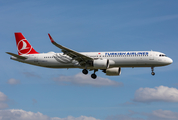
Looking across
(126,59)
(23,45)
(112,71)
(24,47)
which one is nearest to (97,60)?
(112,71)

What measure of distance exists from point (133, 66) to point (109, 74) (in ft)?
18.4

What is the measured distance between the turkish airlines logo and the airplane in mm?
1941

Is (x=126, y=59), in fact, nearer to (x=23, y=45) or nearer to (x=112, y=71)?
(x=112, y=71)

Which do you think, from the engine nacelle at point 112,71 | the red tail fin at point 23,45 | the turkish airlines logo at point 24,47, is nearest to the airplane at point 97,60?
the engine nacelle at point 112,71

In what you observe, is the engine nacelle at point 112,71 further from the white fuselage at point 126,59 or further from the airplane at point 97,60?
the white fuselage at point 126,59

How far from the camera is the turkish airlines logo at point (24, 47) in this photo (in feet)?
184

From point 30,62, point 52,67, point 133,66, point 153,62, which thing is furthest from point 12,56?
point 153,62

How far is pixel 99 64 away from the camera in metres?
48.8

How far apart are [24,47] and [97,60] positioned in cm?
1648

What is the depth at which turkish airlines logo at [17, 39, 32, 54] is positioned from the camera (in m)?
56.2

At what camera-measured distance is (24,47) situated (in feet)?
186

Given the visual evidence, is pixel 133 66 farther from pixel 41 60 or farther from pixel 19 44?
pixel 19 44

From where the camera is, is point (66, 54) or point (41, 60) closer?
point (66, 54)

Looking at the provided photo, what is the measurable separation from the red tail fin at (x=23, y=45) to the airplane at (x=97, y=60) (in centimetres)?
167
